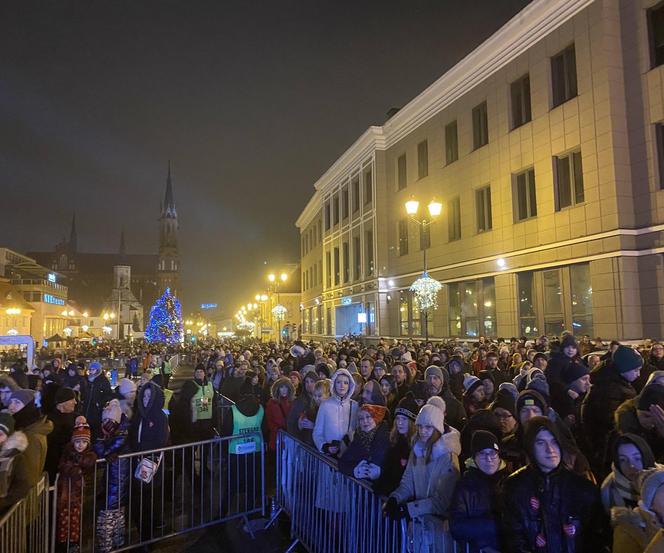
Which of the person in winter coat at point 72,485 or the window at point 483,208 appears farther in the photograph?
the window at point 483,208

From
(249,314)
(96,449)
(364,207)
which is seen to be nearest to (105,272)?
(249,314)

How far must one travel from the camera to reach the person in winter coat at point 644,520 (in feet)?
8.55

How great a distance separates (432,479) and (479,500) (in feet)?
2.00

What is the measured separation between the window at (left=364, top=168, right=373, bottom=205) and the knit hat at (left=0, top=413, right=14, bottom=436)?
31.0m

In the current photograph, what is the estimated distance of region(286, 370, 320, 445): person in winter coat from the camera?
6492 mm

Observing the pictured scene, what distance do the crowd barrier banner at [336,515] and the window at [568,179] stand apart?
51.3ft

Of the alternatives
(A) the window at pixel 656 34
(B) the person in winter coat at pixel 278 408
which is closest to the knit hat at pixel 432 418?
(B) the person in winter coat at pixel 278 408

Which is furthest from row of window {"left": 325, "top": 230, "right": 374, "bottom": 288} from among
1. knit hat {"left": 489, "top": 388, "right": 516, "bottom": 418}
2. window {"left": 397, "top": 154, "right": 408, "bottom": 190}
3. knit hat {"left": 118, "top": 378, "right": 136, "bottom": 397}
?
knit hat {"left": 489, "top": 388, "right": 516, "bottom": 418}

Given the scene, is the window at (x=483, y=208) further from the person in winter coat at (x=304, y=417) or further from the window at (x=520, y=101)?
the person in winter coat at (x=304, y=417)

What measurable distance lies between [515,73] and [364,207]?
15.7 m

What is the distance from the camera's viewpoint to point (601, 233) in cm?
1647

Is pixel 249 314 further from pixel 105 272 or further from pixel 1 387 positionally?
pixel 1 387

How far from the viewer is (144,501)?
6.27m

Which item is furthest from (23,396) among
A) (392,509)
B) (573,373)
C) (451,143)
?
(451,143)
